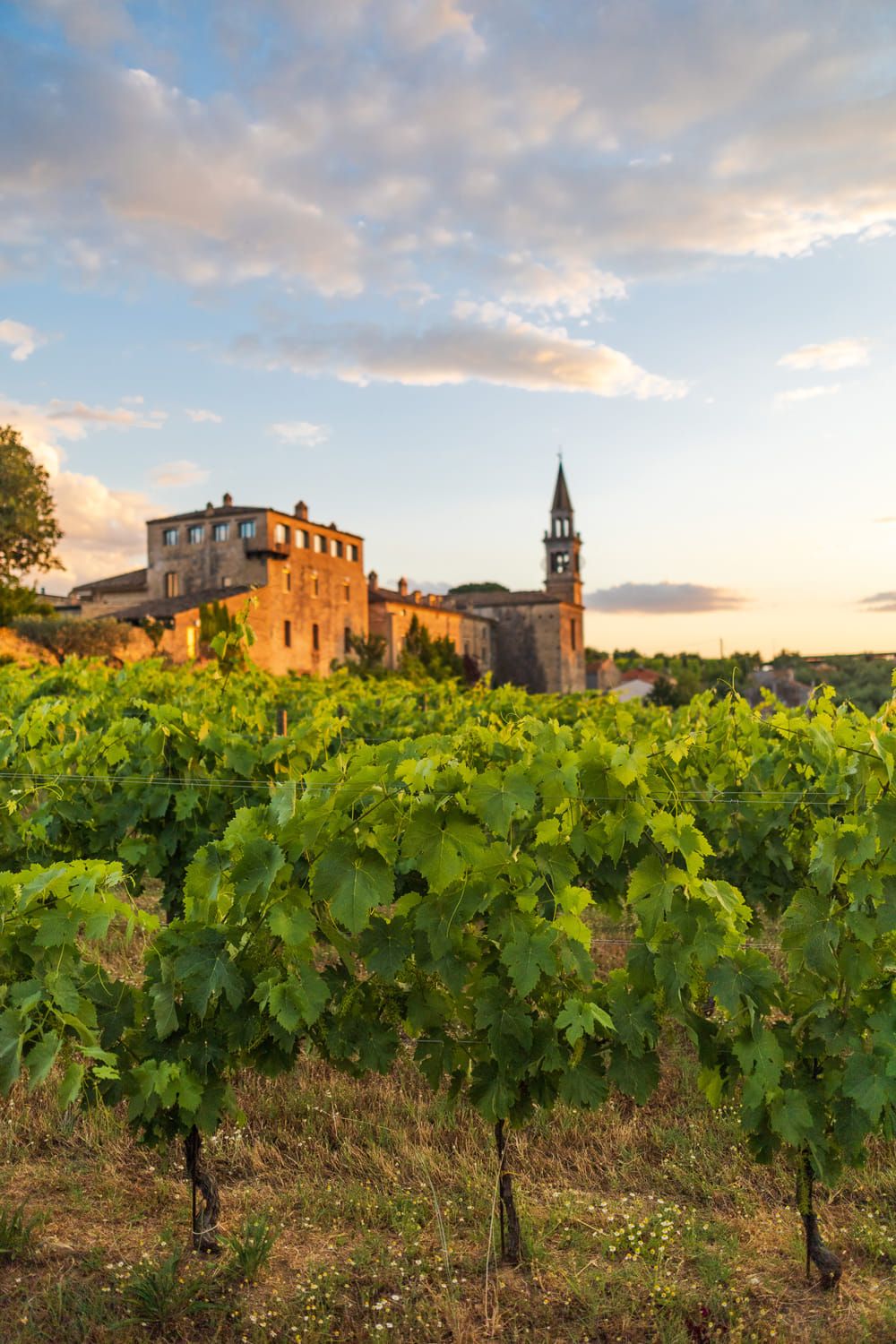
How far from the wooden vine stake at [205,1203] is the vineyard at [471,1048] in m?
0.01

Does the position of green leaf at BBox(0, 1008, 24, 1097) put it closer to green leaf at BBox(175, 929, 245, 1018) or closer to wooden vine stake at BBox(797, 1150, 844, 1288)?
green leaf at BBox(175, 929, 245, 1018)

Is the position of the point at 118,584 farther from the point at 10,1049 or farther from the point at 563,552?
the point at 10,1049

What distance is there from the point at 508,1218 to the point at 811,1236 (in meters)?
1.06

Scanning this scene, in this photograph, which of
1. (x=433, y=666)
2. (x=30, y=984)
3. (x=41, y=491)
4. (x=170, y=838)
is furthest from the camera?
(x=433, y=666)

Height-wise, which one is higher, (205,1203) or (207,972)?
(207,972)

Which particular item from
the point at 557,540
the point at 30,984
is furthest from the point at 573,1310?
the point at 557,540

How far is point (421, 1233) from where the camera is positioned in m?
3.80

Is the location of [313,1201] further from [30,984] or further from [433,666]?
[433,666]

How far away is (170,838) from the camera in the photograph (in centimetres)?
626

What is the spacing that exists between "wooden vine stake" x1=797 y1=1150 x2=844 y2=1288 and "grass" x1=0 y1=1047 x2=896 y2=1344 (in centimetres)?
6

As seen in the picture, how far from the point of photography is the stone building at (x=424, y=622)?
56.1 meters

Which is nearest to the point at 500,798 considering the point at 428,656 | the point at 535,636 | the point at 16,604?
the point at 16,604

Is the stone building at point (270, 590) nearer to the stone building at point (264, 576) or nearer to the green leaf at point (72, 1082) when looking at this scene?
the stone building at point (264, 576)

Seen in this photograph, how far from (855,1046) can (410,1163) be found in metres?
1.96
